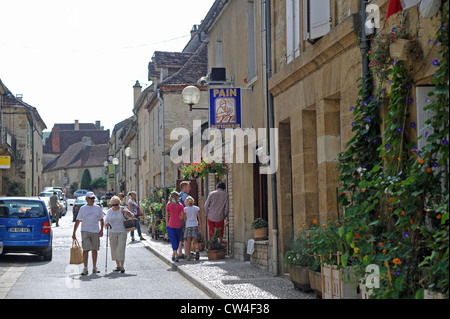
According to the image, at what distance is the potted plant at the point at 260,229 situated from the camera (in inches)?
576

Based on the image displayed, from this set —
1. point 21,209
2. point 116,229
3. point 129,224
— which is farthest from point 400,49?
point 21,209

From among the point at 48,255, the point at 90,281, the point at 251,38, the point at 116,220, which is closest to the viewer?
the point at 90,281

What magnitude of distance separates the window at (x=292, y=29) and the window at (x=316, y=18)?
0.97 meters

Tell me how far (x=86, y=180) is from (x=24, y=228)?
267 ft

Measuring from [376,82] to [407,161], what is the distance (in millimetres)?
1415

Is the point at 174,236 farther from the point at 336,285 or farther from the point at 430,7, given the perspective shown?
the point at 430,7

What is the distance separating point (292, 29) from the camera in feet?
41.2

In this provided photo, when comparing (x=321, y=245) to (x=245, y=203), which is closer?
(x=321, y=245)

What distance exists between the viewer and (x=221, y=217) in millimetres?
17312

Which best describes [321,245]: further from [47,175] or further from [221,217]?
[47,175]

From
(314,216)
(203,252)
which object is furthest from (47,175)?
(314,216)

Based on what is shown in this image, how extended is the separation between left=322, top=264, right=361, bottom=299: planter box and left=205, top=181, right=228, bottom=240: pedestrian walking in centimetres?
859

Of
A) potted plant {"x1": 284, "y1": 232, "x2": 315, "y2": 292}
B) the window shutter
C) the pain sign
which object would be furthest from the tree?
potted plant {"x1": 284, "y1": 232, "x2": 315, "y2": 292}

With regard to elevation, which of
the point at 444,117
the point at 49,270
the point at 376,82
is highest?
the point at 376,82
